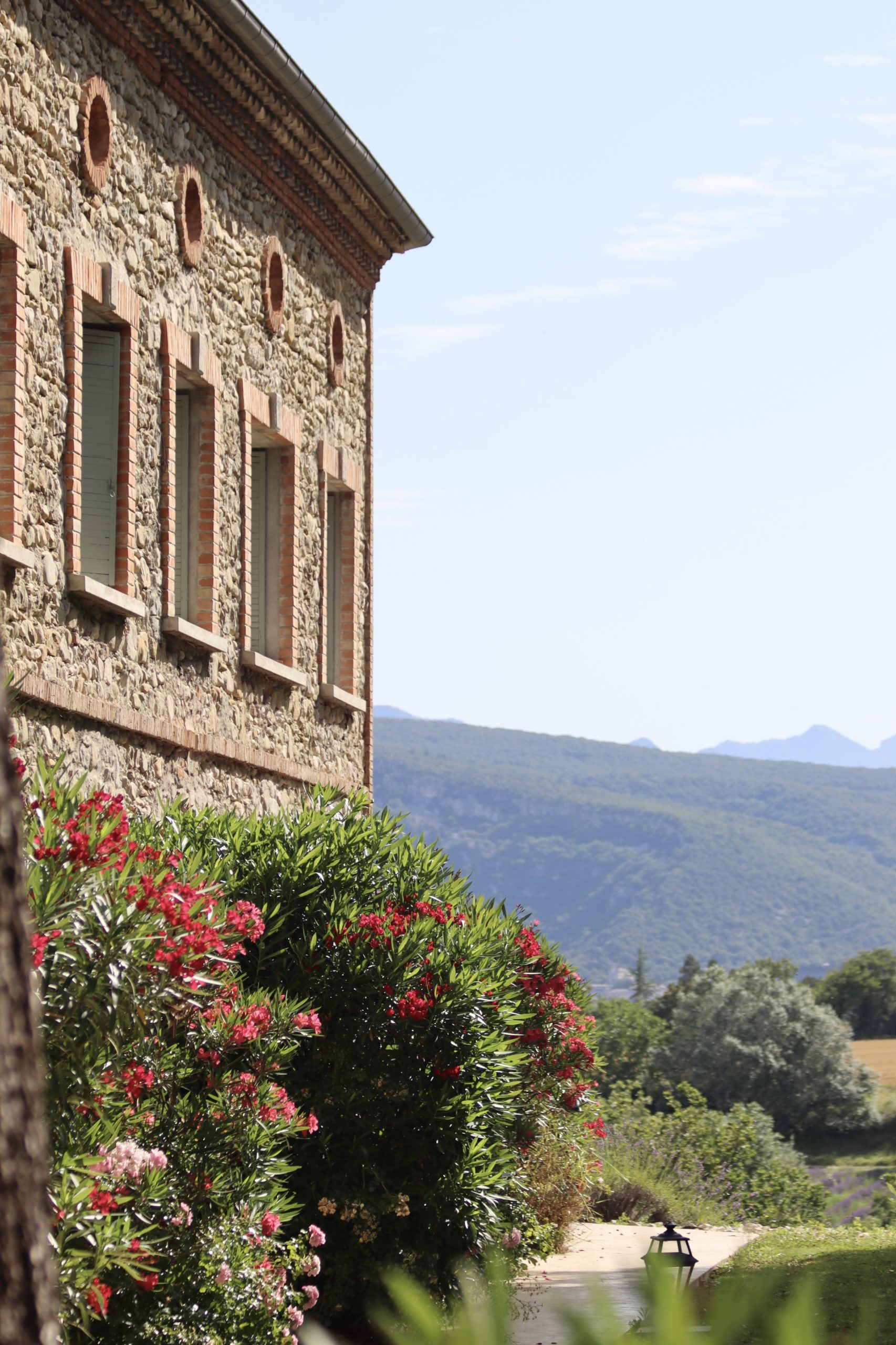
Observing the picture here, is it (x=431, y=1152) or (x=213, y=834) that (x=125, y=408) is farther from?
(x=431, y=1152)

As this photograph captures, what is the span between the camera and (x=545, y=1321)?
11.6 metres

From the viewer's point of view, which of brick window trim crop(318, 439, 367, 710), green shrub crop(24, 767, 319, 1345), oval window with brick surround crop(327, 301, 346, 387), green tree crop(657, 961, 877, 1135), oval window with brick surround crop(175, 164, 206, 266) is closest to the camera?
green shrub crop(24, 767, 319, 1345)

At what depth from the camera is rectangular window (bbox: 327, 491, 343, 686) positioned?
16.8 metres

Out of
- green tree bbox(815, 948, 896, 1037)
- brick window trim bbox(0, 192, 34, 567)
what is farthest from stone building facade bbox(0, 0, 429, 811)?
green tree bbox(815, 948, 896, 1037)

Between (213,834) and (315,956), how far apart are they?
3.58ft

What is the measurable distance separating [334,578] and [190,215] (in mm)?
4857

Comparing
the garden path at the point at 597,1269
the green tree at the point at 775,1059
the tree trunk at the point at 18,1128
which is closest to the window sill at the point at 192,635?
the garden path at the point at 597,1269

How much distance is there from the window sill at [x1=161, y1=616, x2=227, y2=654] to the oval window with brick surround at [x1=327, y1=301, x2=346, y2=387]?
13.4ft

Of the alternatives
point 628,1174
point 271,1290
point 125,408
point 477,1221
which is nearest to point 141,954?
point 271,1290

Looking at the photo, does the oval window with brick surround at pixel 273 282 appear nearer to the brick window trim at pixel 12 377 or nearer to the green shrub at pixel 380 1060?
the brick window trim at pixel 12 377

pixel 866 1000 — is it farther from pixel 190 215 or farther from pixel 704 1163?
pixel 190 215

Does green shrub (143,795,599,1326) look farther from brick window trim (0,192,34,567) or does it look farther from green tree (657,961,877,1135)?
green tree (657,961,877,1135)

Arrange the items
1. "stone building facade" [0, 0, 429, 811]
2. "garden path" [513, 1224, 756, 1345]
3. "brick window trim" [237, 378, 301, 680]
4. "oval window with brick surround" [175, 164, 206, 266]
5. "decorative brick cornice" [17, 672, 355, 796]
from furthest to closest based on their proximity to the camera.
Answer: "brick window trim" [237, 378, 301, 680] → "oval window with brick surround" [175, 164, 206, 266] → "garden path" [513, 1224, 756, 1345] → "stone building facade" [0, 0, 429, 811] → "decorative brick cornice" [17, 672, 355, 796]

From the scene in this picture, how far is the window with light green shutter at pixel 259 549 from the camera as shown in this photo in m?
14.9
